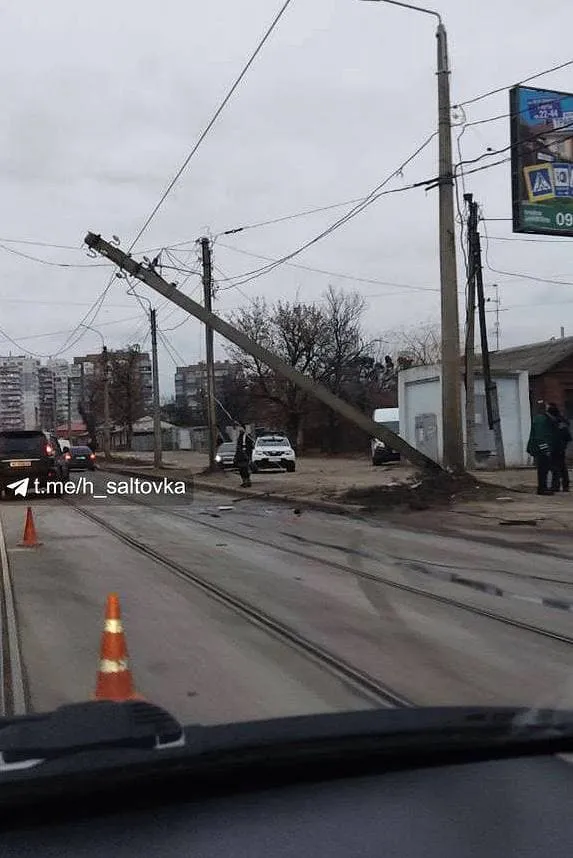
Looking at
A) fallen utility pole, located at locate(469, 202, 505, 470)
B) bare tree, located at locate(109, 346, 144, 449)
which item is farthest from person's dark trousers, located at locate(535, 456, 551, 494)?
bare tree, located at locate(109, 346, 144, 449)

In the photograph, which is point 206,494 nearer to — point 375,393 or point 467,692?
point 467,692

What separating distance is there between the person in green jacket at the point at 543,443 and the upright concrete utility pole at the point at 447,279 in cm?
147

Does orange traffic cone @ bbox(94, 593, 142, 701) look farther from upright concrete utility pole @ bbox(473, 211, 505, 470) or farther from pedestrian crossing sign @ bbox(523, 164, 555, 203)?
upright concrete utility pole @ bbox(473, 211, 505, 470)

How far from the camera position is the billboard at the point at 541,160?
18.3 meters

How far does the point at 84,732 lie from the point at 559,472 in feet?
56.0

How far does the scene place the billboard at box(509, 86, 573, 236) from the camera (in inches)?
722

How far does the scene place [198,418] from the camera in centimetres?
9781

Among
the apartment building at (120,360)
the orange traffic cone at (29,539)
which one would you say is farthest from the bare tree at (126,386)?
the orange traffic cone at (29,539)

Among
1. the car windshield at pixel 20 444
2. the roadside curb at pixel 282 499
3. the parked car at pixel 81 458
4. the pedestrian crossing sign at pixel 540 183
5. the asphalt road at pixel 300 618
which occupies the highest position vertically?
the pedestrian crossing sign at pixel 540 183

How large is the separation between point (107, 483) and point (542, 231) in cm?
1786

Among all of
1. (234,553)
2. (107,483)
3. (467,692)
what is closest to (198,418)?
(107,483)

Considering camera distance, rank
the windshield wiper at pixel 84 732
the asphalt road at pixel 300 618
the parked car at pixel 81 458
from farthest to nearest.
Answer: the parked car at pixel 81 458, the asphalt road at pixel 300 618, the windshield wiper at pixel 84 732

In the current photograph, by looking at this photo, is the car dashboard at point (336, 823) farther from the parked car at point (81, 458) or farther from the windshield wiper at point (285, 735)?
the parked car at point (81, 458)

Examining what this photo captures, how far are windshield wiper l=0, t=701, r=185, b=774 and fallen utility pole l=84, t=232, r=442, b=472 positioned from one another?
16.4 meters
